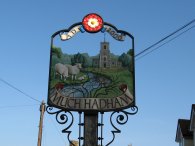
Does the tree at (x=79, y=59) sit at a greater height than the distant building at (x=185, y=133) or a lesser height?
greater

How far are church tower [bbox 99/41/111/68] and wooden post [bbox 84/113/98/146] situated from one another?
3.68 ft

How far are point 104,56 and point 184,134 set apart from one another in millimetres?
18334

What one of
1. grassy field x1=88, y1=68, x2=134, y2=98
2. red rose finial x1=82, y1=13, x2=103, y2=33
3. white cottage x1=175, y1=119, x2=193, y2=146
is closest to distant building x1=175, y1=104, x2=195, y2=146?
white cottage x1=175, y1=119, x2=193, y2=146

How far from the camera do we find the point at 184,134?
26750 mm

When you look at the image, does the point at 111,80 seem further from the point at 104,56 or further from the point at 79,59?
the point at 79,59

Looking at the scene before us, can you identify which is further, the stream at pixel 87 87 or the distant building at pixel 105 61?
the distant building at pixel 105 61

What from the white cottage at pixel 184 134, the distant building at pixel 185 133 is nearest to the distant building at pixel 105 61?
the distant building at pixel 185 133

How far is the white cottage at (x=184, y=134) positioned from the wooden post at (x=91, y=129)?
1810cm

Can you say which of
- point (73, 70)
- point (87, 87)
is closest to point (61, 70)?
point (73, 70)

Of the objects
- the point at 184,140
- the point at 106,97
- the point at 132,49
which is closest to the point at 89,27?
the point at 132,49

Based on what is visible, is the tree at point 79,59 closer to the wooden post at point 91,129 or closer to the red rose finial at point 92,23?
the red rose finial at point 92,23

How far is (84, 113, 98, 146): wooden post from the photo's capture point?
9.19 metres

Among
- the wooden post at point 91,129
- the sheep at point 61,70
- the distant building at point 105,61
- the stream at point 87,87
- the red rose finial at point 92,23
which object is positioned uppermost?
the red rose finial at point 92,23

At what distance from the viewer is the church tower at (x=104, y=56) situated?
961 cm
